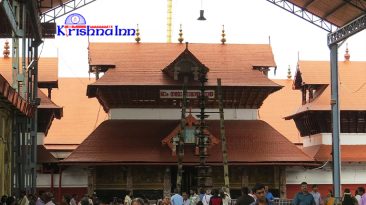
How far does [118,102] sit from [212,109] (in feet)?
13.4

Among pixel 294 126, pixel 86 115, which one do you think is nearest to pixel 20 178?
pixel 86 115

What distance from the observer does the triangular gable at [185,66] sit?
120 feet

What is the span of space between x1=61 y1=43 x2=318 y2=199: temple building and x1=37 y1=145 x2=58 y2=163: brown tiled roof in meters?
1.73

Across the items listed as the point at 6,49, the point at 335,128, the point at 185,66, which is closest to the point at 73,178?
the point at 185,66

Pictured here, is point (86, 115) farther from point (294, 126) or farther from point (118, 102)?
point (294, 126)

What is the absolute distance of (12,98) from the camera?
75.2 feet

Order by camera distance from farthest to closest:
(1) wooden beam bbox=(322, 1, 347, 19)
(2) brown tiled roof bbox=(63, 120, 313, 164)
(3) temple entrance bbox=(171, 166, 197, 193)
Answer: (3) temple entrance bbox=(171, 166, 197, 193) < (2) brown tiled roof bbox=(63, 120, 313, 164) < (1) wooden beam bbox=(322, 1, 347, 19)

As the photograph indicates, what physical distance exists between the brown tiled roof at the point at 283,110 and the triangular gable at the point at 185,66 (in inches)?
310

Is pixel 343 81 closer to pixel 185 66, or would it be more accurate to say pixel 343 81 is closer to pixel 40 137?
pixel 185 66

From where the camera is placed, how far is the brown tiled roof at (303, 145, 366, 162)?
37.3m

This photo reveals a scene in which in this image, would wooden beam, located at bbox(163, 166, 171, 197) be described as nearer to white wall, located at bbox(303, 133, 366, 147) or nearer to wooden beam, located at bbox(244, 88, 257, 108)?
wooden beam, located at bbox(244, 88, 257, 108)

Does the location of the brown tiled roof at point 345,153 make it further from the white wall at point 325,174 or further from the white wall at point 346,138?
the white wall at point 325,174

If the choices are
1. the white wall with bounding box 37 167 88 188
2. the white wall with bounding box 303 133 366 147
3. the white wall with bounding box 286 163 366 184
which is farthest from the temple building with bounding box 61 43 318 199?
the white wall with bounding box 303 133 366 147

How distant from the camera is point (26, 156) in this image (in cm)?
3088
